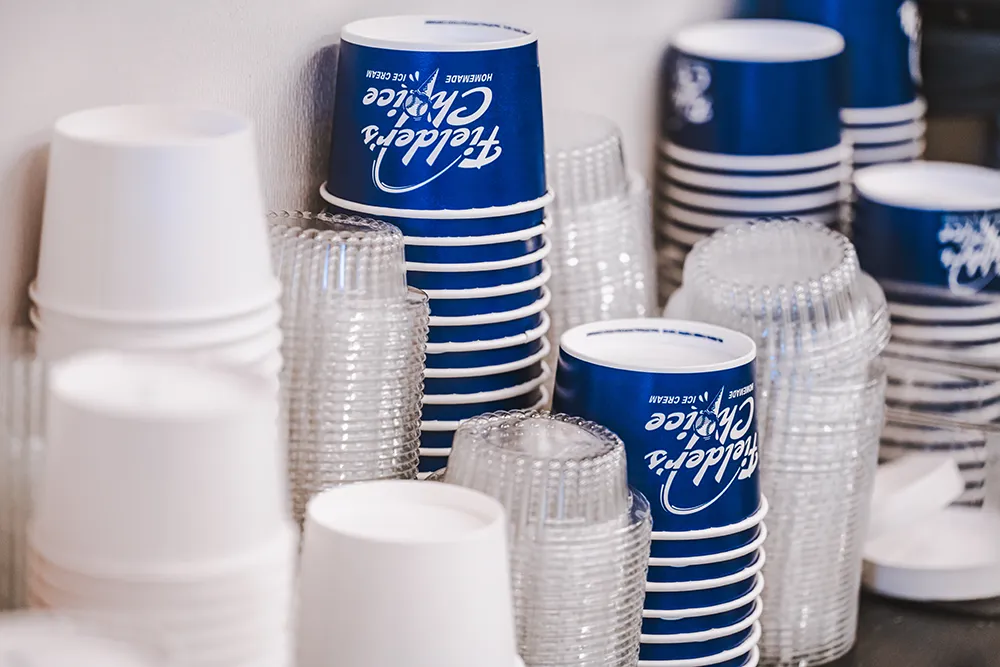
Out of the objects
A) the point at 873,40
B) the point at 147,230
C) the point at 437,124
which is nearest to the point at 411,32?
the point at 437,124

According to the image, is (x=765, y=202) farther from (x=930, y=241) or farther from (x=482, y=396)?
(x=482, y=396)

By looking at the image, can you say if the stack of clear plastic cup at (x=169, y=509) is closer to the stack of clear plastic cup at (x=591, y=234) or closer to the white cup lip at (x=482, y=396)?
the white cup lip at (x=482, y=396)

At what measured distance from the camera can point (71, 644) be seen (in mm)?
683

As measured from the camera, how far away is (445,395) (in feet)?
3.93

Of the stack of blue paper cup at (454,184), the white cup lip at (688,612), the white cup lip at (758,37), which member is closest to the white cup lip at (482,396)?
the stack of blue paper cup at (454,184)

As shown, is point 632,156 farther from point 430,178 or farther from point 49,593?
point 49,593

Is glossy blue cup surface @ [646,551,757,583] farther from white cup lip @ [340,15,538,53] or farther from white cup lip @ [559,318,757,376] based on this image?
white cup lip @ [340,15,538,53]

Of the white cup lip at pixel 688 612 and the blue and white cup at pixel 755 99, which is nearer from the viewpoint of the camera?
the white cup lip at pixel 688 612

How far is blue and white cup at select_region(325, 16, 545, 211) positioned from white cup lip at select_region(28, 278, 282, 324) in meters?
0.29

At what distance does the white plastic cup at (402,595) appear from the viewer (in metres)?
0.82

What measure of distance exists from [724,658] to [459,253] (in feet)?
1.26

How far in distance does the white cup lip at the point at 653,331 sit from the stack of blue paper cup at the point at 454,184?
7cm

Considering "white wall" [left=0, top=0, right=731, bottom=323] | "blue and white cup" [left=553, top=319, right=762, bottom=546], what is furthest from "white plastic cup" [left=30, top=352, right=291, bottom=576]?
"blue and white cup" [left=553, top=319, right=762, bottom=546]

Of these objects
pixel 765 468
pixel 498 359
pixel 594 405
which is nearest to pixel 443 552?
pixel 594 405
